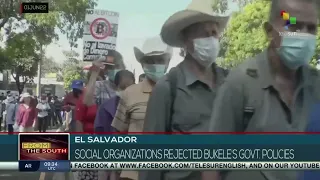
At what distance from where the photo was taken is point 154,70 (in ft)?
13.0

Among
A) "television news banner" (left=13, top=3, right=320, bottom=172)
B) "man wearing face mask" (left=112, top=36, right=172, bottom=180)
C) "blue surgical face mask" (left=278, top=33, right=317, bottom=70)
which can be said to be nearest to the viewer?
"blue surgical face mask" (left=278, top=33, right=317, bottom=70)

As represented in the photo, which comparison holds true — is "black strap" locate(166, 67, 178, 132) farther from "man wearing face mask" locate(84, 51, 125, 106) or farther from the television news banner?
"man wearing face mask" locate(84, 51, 125, 106)

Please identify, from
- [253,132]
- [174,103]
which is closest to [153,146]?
[174,103]

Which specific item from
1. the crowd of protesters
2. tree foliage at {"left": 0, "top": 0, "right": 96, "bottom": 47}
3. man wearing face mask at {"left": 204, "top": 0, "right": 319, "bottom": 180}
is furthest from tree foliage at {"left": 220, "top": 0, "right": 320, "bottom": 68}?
the crowd of protesters

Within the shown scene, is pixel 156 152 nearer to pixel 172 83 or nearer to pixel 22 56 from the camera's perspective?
pixel 172 83

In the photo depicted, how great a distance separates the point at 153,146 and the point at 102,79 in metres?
0.51

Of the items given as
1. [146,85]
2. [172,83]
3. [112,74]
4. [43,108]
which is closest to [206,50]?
[172,83]

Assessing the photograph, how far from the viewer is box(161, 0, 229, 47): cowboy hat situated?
382 centimetres

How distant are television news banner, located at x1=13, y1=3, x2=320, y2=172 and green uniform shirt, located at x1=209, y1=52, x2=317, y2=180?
0.17ft

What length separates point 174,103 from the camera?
3.96 m

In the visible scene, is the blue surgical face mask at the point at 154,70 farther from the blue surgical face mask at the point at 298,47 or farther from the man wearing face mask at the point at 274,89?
the blue surgical face mask at the point at 298,47

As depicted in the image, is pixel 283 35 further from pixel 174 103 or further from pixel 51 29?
pixel 51 29

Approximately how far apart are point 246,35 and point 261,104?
405mm

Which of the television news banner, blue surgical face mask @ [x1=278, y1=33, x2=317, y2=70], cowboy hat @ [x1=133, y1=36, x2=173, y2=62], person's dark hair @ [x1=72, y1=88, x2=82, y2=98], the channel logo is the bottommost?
the television news banner
